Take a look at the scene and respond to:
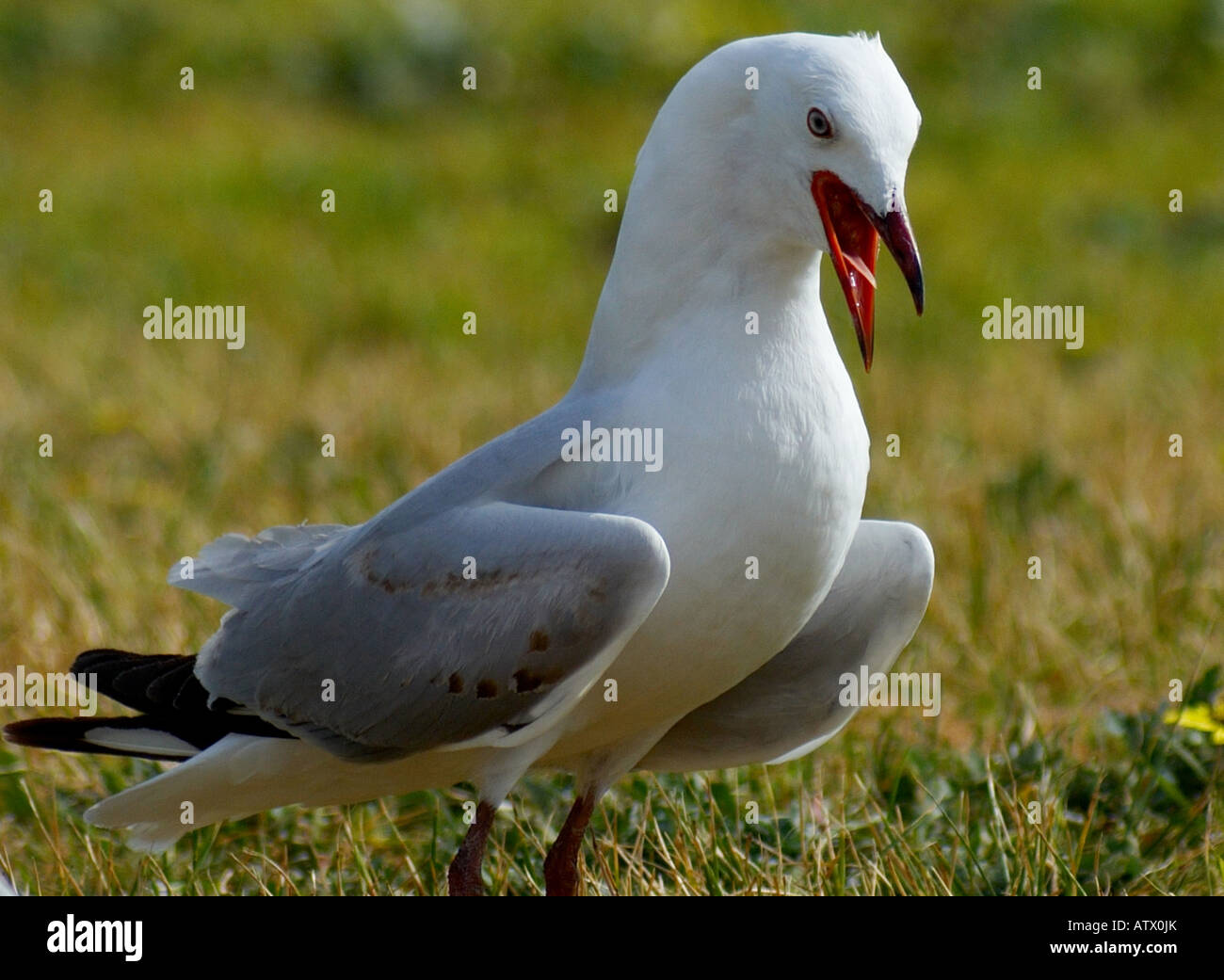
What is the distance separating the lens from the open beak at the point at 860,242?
2.96 m

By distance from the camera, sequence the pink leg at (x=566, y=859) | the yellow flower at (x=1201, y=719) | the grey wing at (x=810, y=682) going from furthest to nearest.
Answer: the yellow flower at (x=1201, y=719) → the grey wing at (x=810, y=682) → the pink leg at (x=566, y=859)

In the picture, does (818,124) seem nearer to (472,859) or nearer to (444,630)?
(444,630)

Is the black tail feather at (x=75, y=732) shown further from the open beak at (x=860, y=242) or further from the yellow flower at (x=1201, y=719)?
the yellow flower at (x=1201, y=719)

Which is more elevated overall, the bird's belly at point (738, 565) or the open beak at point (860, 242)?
the open beak at point (860, 242)

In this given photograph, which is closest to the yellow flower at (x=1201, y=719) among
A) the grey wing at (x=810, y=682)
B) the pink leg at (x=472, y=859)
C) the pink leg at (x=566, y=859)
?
the grey wing at (x=810, y=682)

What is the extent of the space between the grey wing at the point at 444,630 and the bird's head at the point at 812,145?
1.92 ft

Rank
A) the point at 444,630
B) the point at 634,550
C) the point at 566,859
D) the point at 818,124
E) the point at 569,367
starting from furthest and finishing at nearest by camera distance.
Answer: the point at 569,367 < the point at 566,859 < the point at 444,630 < the point at 818,124 < the point at 634,550

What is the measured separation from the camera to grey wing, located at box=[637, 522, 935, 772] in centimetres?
347

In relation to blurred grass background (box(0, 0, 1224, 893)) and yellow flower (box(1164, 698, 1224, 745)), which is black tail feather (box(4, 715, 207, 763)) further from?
yellow flower (box(1164, 698, 1224, 745))

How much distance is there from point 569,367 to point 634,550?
4.92 m

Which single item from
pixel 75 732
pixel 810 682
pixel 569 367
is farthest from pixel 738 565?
pixel 569 367

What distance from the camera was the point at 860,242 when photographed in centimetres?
308

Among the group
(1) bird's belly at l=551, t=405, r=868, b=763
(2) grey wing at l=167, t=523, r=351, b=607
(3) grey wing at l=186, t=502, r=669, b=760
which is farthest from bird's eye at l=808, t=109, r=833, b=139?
(2) grey wing at l=167, t=523, r=351, b=607

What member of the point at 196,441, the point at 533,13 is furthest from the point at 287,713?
the point at 533,13
